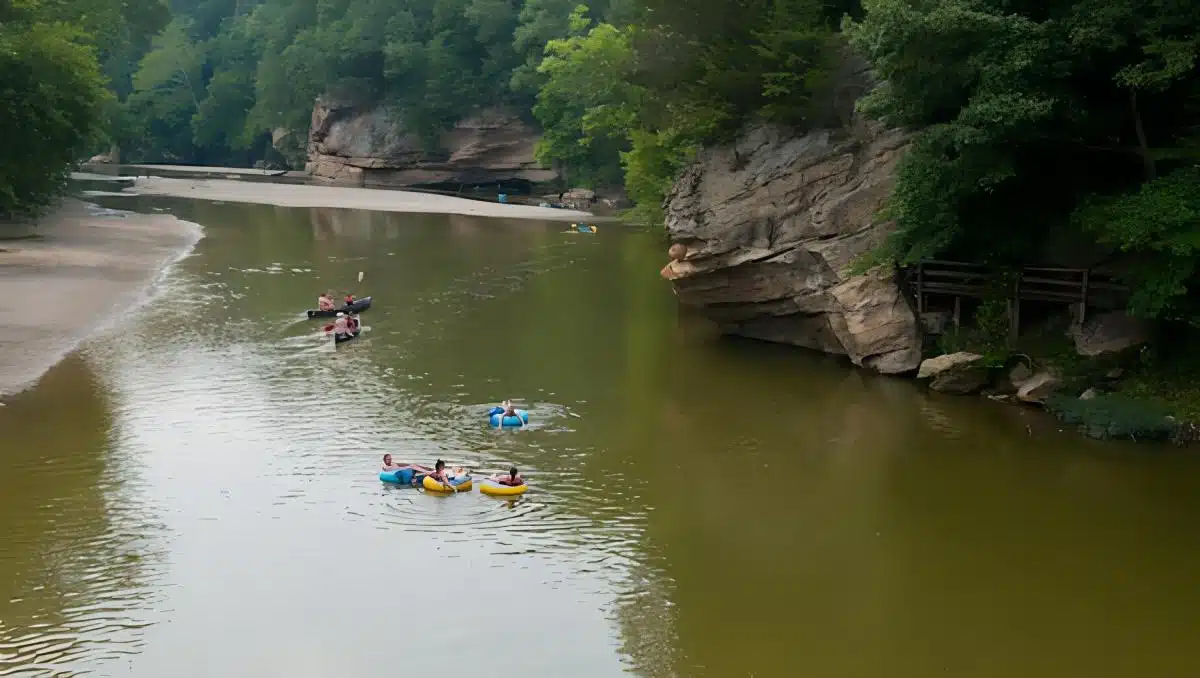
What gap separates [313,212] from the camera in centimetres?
6812

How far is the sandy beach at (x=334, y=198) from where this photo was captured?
70188 mm

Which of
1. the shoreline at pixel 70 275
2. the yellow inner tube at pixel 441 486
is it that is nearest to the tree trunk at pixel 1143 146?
the yellow inner tube at pixel 441 486

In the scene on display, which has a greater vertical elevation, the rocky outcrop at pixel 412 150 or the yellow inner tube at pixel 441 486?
the rocky outcrop at pixel 412 150

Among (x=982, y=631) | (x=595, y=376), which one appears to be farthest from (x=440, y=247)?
(x=982, y=631)

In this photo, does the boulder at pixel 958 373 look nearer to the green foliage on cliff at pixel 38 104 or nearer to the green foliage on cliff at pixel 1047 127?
the green foliage on cliff at pixel 1047 127

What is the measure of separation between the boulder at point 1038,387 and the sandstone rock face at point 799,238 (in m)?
2.74

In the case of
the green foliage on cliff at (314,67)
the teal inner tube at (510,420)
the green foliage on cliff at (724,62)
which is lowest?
the teal inner tube at (510,420)

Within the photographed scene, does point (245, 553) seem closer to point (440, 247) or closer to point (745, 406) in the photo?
point (745, 406)

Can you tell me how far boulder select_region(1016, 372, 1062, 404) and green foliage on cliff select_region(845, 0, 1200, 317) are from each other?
8.23 ft

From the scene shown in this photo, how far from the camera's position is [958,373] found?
984 inches

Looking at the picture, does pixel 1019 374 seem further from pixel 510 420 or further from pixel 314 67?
pixel 314 67

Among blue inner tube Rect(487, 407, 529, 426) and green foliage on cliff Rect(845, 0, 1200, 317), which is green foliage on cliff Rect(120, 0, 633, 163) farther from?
blue inner tube Rect(487, 407, 529, 426)

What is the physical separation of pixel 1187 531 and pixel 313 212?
5748cm

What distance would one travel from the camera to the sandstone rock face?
26609 millimetres
